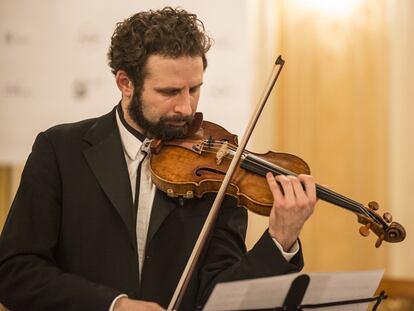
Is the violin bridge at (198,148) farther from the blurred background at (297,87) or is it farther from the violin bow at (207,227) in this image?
the blurred background at (297,87)

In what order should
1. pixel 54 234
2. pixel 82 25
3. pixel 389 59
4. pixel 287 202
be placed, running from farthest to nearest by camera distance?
1. pixel 389 59
2. pixel 82 25
3. pixel 54 234
4. pixel 287 202

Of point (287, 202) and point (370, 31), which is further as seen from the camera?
point (370, 31)

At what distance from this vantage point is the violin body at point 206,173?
1.93 m

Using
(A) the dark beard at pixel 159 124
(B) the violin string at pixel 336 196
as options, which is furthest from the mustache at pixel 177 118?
(B) the violin string at pixel 336 196

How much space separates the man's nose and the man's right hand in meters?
0.50

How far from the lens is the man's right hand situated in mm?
1789

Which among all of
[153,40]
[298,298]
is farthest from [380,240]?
[153,40]

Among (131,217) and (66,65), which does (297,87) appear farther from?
(131,217)

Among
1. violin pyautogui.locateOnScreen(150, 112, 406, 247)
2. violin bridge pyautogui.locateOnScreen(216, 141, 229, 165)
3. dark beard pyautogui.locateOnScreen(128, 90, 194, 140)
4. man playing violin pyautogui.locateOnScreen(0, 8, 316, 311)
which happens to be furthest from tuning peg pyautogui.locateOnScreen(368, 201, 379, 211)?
dark beard pyautogui.locateOnScreen(128, 90, 194, 140)

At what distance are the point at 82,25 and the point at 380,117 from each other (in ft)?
4.65

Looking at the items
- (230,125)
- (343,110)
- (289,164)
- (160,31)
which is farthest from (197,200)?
(343,110)

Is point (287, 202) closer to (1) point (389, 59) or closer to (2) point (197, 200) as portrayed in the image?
(2) point (197, 200)

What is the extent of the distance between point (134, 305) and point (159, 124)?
0.49 m

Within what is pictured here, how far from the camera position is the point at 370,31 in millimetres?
3652
